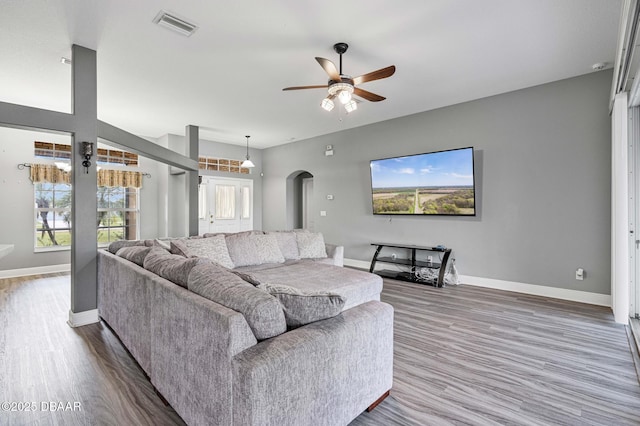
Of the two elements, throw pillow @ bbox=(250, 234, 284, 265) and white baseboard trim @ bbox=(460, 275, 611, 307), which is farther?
throw pillow @ bbox=(250, 234, 284, 265)

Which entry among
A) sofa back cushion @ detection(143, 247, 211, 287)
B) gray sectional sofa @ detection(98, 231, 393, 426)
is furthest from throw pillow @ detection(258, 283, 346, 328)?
sofa back cushion @ detection(143, 247, 211, 287)

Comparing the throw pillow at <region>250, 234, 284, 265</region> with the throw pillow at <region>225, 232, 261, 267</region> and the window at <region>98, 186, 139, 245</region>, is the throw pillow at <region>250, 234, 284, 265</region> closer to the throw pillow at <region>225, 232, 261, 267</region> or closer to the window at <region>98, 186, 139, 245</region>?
the throw pillow at <region>225, 232, 261, 267</region>

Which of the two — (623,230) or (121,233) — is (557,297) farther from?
(121,233)

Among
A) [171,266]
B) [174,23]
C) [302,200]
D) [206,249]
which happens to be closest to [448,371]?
[171,266]

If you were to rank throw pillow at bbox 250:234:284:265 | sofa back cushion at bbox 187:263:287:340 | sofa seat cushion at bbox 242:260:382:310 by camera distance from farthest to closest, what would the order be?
throw pillow at bbox 250:234:284:265, sofa seat cushion at bbox 242:260:382:310, sofa back cushion at bbox 187:263:287:340

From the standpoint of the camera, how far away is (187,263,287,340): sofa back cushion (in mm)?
1401

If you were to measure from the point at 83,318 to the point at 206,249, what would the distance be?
4.67ft

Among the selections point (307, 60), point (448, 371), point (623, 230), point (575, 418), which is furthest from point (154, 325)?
point (623, 230)

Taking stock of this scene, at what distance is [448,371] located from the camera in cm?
237

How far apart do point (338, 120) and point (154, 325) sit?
195 inches

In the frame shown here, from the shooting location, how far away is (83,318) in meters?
3.33

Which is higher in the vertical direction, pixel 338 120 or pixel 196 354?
pixel 338 120

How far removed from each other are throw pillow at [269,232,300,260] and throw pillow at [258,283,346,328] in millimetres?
2895

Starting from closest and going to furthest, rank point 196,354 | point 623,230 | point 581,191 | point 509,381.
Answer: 1. point 196,354
2. point 509,381
3. point 623,230
4. point 581,191
